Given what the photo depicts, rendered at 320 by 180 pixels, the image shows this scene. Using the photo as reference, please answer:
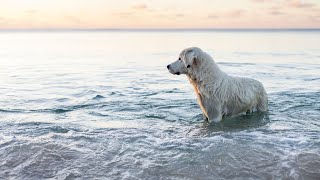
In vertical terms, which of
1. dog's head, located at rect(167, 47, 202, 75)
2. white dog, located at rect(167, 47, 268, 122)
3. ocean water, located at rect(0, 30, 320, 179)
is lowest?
ocean water, located at rect(0, 30, 320, 179)

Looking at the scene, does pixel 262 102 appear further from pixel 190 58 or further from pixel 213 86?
pixel 190 58

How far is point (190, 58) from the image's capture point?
1145 cm

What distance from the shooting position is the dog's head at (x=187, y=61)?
37.6 feet

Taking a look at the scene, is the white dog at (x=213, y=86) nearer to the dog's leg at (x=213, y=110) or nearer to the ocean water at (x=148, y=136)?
the dog's leg at (x=213, y=110)

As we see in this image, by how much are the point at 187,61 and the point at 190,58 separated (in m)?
0.13

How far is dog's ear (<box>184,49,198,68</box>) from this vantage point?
11.4 m

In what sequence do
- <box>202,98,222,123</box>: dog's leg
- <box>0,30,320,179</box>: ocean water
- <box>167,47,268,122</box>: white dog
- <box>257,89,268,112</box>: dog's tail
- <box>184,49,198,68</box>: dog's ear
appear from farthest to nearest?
<box>257,89,268,112</box>: dog's tail < <box>202,98,222,123</box>: dog's leg < <box>167,47,268,122</box>: white dog < <box>184,49,198,68</box>: dog's ear < <box>0,30,320,179</box>: ocean water

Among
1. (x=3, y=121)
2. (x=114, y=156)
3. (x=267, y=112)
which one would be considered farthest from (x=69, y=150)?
(x=267, y=112)

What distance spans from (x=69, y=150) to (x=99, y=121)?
3141mm

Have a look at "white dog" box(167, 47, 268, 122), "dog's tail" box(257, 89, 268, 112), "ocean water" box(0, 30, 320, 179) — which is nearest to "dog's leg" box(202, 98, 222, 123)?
"white dog" box(167, 47, 268, 122)

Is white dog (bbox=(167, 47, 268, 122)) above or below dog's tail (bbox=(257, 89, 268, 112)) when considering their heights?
above

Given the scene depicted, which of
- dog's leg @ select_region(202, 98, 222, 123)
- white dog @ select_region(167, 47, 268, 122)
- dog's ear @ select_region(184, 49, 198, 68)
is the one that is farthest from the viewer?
dog's leg @ select_region(202, 98, 222, 123)

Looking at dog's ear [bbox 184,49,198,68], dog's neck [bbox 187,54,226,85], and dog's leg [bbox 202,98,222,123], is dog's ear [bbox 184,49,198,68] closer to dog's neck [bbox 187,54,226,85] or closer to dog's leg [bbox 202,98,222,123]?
dog's neck [bbox 187,54,226,85]

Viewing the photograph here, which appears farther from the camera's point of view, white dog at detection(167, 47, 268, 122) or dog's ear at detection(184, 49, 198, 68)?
white dog at detection(167, 47, 268, 122)
